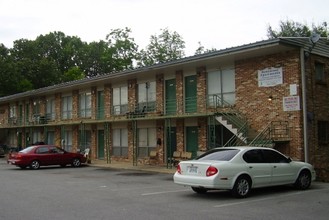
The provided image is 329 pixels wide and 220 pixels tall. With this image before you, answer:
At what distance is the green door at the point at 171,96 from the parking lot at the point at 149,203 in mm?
9062

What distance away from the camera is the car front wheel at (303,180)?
13.4 meters

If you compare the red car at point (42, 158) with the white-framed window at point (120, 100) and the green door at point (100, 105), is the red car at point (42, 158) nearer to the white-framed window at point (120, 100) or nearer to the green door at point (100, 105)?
the white-framed window at point (120, 100)

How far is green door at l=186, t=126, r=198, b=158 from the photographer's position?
887 inches

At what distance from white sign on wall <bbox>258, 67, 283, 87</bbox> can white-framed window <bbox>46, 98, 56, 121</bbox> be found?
68.0ft

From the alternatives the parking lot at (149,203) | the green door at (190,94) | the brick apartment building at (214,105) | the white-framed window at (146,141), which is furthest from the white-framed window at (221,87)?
the parking lot at (149,203)

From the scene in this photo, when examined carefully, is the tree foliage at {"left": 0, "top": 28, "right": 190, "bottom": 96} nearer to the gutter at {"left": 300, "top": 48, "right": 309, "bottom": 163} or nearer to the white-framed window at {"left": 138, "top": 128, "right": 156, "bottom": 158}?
the white-framed window at {"left": 138, "top": 128, "right": 156, "bottom": 158}

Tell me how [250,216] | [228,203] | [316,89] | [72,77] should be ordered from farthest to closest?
[72,77]
[316,89]
[228,203]
[250,216]

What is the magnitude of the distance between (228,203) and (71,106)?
2411 centimetres

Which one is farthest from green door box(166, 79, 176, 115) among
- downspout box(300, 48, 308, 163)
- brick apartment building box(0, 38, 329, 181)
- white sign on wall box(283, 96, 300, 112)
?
downspout box(300, 48, 308, 163)

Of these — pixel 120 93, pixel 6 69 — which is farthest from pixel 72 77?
pixel 120 93

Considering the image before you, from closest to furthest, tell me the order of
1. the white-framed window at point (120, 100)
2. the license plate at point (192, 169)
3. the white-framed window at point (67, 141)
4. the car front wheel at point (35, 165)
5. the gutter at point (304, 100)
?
the license plate at point (192, 169), the gutter at point (304, 100), the car front wheel at point (35, 165), the white-framed window at point (120, 100), the white-framed window at point (67, 141)

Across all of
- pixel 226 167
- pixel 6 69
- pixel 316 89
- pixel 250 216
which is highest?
pixel 6 69

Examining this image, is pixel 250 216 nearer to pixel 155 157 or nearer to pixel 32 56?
pixel 155 157

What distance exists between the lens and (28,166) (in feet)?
78.3
